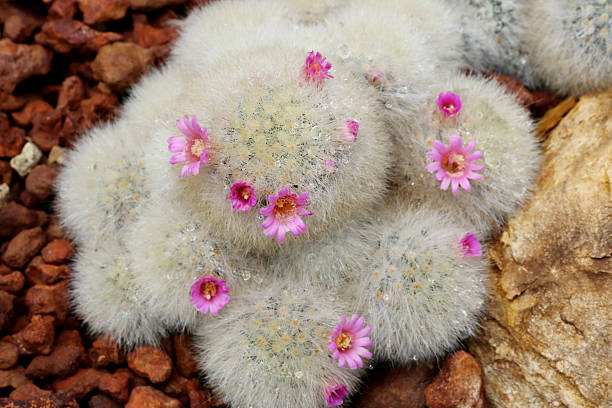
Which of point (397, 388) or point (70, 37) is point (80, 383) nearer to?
point (397, 388)

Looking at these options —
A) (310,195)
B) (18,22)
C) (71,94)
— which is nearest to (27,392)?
(310,195)

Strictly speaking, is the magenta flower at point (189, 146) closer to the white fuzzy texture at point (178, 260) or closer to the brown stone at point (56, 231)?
the white fuzzy texture at point (178, 260)

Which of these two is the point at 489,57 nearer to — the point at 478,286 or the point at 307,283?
the point at 478,286

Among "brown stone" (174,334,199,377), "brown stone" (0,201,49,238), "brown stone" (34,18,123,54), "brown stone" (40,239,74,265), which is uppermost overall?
"brown stone" (34,18,123,54)

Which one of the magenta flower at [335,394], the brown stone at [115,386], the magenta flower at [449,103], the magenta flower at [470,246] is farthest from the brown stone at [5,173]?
the magenta flower at [470,246]

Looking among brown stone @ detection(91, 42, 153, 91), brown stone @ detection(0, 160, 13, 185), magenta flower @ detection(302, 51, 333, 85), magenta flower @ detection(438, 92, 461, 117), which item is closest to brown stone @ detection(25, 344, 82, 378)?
brown stone @ detection(0, 160, 13, 185)

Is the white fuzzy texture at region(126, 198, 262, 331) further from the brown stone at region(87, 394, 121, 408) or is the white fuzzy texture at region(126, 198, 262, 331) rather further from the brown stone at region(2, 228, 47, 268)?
Answer: the brown stone at region(2, 228, 47, 268)
